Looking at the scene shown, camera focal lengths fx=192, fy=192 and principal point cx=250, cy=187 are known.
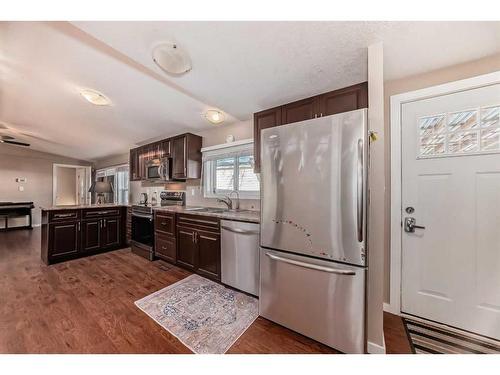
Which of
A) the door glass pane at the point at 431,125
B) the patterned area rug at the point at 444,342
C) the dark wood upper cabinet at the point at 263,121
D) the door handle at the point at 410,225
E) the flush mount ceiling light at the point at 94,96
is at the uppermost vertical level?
the flush mount ceiling light at the point at 94,96

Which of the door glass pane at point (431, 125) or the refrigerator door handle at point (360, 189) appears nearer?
the refrigerator door handle at point (360, 189)

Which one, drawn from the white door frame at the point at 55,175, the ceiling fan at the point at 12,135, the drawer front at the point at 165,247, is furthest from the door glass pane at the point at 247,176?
the white door frame at the point at 55,175

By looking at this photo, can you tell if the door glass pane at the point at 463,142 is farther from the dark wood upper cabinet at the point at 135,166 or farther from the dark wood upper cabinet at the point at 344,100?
the dark wood upper cabinet at the point at 135,166

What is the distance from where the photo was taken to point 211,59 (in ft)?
5.85

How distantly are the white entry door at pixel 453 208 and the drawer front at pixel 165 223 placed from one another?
2.88 m

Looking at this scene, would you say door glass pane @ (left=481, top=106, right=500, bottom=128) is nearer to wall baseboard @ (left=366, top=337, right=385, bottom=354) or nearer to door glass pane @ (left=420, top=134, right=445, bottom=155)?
door glass pane @ (left=420, top=134, right=445, bottom=155)

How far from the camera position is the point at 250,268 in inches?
82.8

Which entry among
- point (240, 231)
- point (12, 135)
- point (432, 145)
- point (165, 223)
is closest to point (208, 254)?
point (240, 231)

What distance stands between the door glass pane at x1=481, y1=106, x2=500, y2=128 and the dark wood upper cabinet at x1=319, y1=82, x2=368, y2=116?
85cm

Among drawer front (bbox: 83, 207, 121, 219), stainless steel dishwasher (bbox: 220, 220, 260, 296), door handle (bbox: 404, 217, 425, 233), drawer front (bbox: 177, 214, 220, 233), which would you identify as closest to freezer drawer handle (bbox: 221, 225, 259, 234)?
stainless steel dishwasher (bbox: 220, 220, 260, 296)

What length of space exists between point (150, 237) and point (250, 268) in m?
2.16

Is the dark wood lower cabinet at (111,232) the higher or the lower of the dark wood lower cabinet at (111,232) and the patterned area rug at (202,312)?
the higher

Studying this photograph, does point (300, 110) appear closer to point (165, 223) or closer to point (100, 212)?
point (165, 223)

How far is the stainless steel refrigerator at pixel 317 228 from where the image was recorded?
1.30 m
